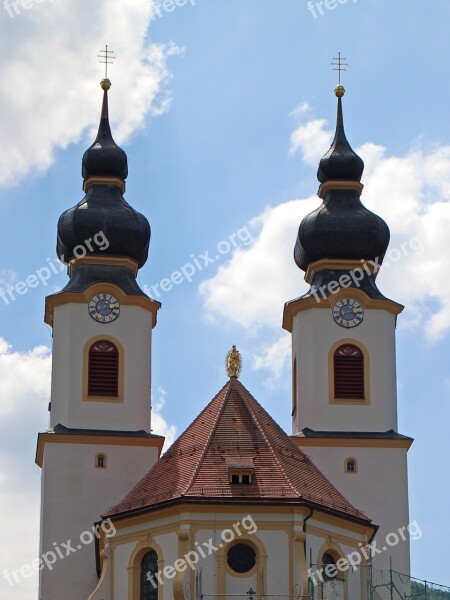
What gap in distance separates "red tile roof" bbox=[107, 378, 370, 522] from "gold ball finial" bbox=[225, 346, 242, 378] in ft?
0.80

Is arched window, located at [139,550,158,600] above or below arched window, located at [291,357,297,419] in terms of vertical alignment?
below

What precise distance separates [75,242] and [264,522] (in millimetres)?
14515

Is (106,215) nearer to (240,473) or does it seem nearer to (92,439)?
(92,439)

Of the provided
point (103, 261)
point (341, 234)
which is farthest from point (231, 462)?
point (341, 234)

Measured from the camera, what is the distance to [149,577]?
51844 millimetres

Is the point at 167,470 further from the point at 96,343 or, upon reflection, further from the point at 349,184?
the point at 349,184

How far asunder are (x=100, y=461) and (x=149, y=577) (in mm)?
8298

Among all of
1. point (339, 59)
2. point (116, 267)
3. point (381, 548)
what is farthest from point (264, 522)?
point (339, 59)

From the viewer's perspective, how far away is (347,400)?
2404 inches

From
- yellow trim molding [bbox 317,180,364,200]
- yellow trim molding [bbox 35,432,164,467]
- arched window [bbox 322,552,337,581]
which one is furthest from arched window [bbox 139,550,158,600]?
yellow trim molding [bbox 317,180,364,200]

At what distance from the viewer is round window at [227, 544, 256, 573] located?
50.9 metres

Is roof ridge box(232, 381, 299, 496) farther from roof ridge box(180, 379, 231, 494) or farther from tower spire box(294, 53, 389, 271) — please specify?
tower spire box(294, 53, 389, 271)

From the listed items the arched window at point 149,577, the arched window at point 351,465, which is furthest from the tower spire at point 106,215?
the arched window at point 149,577

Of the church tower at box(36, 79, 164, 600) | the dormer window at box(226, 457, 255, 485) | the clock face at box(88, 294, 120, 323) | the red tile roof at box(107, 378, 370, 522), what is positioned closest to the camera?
the red tile roof at box(107, 378, 370, 522)
